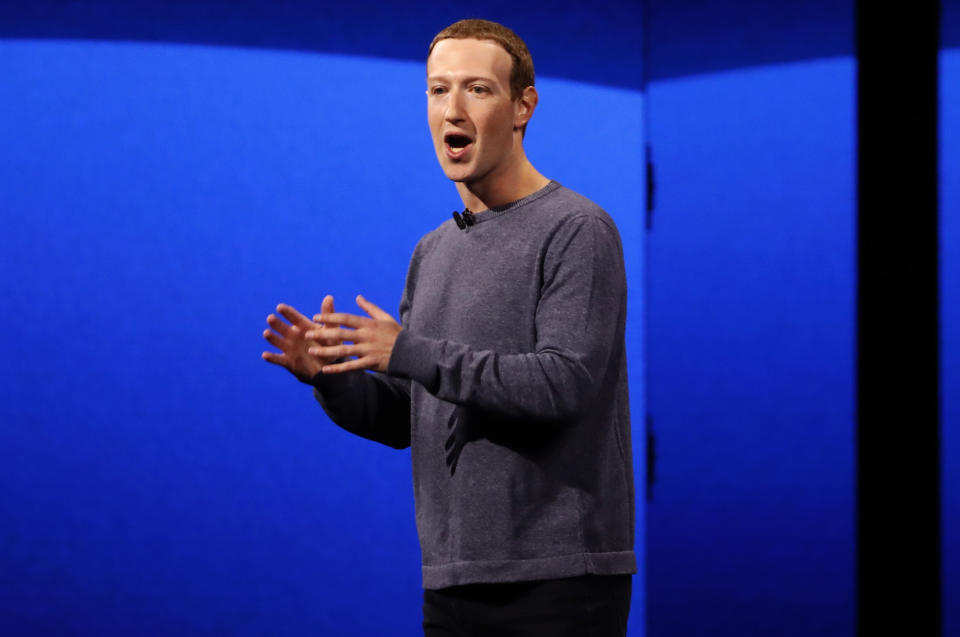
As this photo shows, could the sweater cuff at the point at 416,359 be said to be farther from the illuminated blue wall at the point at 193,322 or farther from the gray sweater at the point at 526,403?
the illuminated blue wall at the point at 193,322

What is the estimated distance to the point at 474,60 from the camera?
1.27 m

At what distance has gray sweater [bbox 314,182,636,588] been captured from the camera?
1086 millimetres

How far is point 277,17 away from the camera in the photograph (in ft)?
8.11

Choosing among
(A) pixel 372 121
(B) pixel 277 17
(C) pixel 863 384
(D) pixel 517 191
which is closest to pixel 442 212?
(A) pixel 372 121

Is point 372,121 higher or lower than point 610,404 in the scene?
higher

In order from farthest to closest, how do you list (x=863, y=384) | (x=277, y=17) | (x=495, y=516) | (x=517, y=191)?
(x=277, y=17), (x=517, y=191), (x=495, y=516), (x=863, y=384)

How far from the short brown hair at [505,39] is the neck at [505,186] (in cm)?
9

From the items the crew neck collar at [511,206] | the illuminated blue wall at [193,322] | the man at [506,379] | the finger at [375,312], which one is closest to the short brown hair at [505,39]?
the man at [506,379]

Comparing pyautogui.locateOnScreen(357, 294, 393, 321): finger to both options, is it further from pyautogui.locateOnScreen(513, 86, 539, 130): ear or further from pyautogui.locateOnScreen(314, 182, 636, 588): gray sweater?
pyautogui.locateOnScreen(513, 86, 539, 130): ear

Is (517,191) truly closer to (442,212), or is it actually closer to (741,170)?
(442,212)

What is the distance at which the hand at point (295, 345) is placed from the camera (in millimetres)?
1236

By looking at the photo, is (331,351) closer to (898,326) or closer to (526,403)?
(526,403)

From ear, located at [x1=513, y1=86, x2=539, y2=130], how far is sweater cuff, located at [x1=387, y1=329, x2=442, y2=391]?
347mm

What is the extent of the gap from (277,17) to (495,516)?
5.65ft
